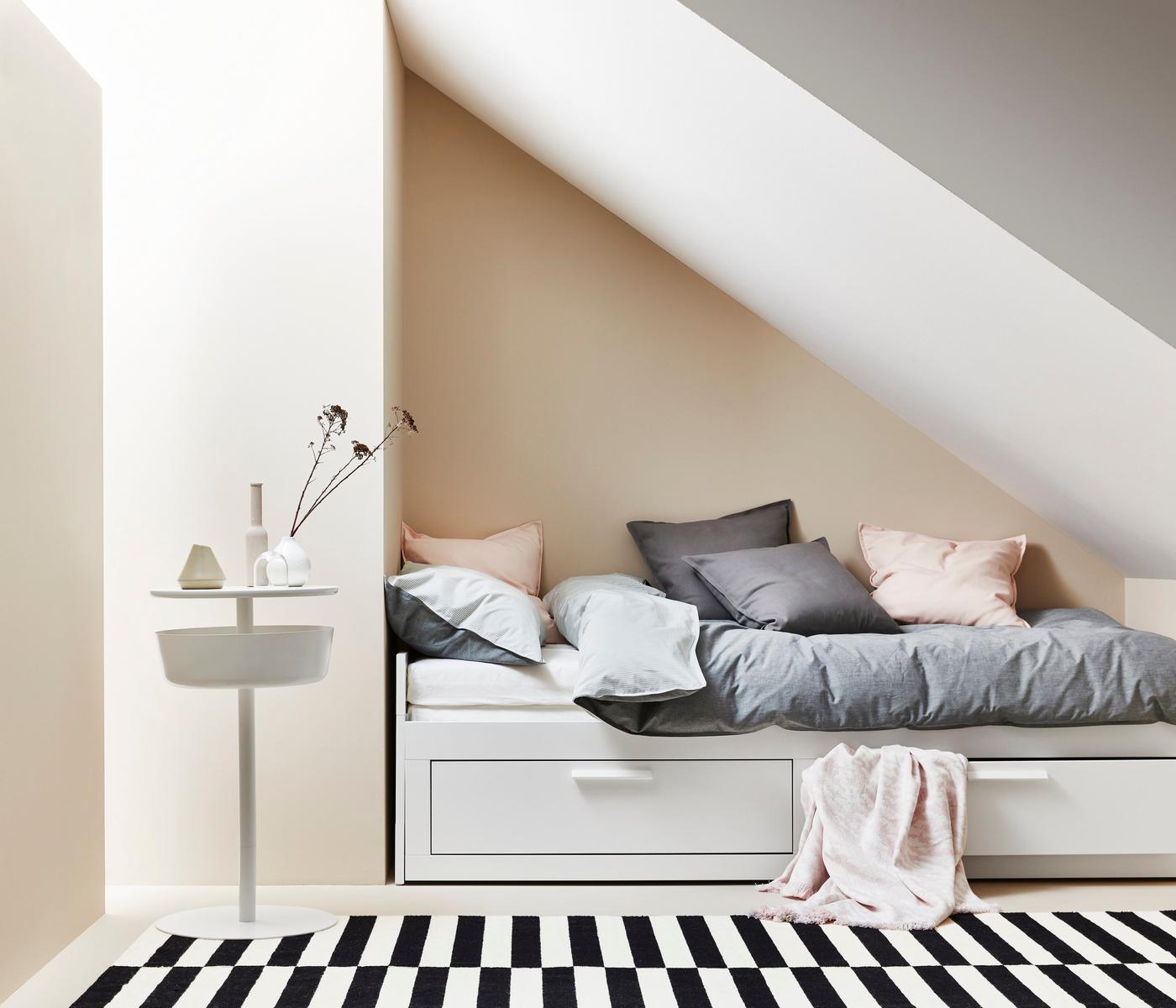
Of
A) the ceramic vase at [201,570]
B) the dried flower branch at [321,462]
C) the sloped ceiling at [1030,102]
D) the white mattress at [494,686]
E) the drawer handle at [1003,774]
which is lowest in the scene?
the drawer handle at [1003,774]

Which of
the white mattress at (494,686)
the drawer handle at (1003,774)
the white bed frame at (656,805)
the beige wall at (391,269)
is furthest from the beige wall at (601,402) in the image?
the drawer handle at (1003,774)

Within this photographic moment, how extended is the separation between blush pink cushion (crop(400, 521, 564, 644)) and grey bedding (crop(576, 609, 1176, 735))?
2.40 feet

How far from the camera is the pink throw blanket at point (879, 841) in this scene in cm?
243

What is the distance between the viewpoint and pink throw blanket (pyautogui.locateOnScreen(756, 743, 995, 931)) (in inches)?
95.7

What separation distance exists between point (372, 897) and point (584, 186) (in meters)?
2.34

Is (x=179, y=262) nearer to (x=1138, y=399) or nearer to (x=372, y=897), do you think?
A: (x=372, y=897)

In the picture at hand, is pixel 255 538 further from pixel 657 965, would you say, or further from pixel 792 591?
pixel 792 591

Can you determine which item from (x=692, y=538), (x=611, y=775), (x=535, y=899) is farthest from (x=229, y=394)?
(x=692, y=538)

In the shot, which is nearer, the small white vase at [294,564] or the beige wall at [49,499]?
the beige wall at [49,499]

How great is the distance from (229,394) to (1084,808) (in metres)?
2.40

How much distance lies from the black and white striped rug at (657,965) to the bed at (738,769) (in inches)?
10.0

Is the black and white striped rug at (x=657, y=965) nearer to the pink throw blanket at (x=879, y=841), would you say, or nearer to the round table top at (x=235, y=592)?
the pink throw blanket at (x=879, y=841)

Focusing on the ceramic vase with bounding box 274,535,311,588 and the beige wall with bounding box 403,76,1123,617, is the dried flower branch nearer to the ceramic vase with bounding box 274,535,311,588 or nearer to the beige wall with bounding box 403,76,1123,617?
the ceramic vase with bounding box 274,535,311,588

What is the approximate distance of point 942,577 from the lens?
3.54m
